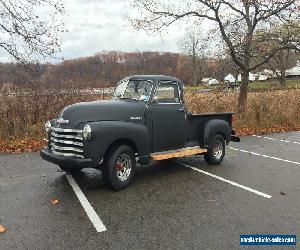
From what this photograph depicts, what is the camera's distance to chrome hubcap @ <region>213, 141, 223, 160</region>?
31.4 feet

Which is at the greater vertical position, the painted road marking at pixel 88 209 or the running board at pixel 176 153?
the running board at pixel 176 153

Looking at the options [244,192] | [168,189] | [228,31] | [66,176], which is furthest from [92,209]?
[228,31]

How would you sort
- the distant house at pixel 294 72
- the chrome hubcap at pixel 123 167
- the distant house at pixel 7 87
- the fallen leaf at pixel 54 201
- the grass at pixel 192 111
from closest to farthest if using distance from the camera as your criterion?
the fallen leaf at pixel 54 201 → the chrome hubcap at pixel 123 167 → the grass at pixel 192 111 → the distant house at pixel 7 87 → the distant house at pixel 294 72

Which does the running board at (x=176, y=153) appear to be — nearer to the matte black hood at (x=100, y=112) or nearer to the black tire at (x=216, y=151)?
the black tire at (x=216, y=151)

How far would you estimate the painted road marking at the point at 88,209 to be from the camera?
17.5 feet

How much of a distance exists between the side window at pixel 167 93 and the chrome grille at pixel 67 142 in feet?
6.97

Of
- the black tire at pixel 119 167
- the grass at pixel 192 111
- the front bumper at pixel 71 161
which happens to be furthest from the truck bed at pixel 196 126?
Answer: the grass at pixel 192 111

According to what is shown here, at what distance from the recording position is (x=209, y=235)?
5.08m

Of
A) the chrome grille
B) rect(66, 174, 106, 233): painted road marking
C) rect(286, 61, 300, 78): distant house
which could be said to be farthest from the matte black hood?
rect(286, 61, 300, 78): distant house

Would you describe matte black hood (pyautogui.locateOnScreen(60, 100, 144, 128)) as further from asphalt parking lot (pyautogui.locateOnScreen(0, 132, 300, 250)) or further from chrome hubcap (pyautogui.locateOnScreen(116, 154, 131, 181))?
asphalt parking lot (pyautogui.locateOnScreen(0, 132, 300, 250))

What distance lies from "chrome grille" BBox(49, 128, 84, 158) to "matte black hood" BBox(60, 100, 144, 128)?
0.15 m

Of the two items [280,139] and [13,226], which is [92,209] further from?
[280,139]

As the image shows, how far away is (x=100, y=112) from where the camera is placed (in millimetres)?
7055

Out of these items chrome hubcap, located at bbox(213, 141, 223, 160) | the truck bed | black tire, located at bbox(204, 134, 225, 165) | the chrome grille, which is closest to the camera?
the chrome grille
